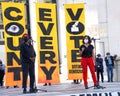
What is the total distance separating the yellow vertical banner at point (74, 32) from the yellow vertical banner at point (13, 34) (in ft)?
6.56

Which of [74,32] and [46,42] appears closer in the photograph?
[46,42]

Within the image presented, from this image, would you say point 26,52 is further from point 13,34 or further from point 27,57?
point 13,34

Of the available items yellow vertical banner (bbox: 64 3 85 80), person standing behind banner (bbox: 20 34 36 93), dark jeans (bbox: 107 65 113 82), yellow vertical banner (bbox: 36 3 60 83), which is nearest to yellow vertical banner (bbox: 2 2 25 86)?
yellow vertical banner (bbox: 36 3 60 83)

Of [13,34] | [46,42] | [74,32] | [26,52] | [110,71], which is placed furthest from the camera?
[110,71]

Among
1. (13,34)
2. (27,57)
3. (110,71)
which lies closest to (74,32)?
(13,34)

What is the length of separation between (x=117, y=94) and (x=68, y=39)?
729 centimetres

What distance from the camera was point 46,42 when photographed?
19.0 metres

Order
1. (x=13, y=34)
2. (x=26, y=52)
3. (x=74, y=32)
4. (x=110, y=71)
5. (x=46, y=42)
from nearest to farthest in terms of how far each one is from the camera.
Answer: (x=26, y=52) → (x=13, y=34) → (x=46, y=42) → (x=74, y=32) → (x=110, y=71)

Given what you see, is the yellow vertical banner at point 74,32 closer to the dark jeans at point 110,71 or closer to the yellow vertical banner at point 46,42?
the yellow vertical banner at point 46,42

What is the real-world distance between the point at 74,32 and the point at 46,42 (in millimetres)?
1362

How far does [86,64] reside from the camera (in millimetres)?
15297

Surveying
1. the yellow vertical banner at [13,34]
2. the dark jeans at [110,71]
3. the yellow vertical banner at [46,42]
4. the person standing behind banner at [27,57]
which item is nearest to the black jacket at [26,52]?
the person standing behind banner at [27,57]

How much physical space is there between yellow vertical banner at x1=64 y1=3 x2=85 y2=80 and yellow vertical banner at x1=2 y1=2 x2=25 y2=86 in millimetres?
2000

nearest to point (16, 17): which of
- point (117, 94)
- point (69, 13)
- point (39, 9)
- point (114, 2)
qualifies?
point (39, 9)
